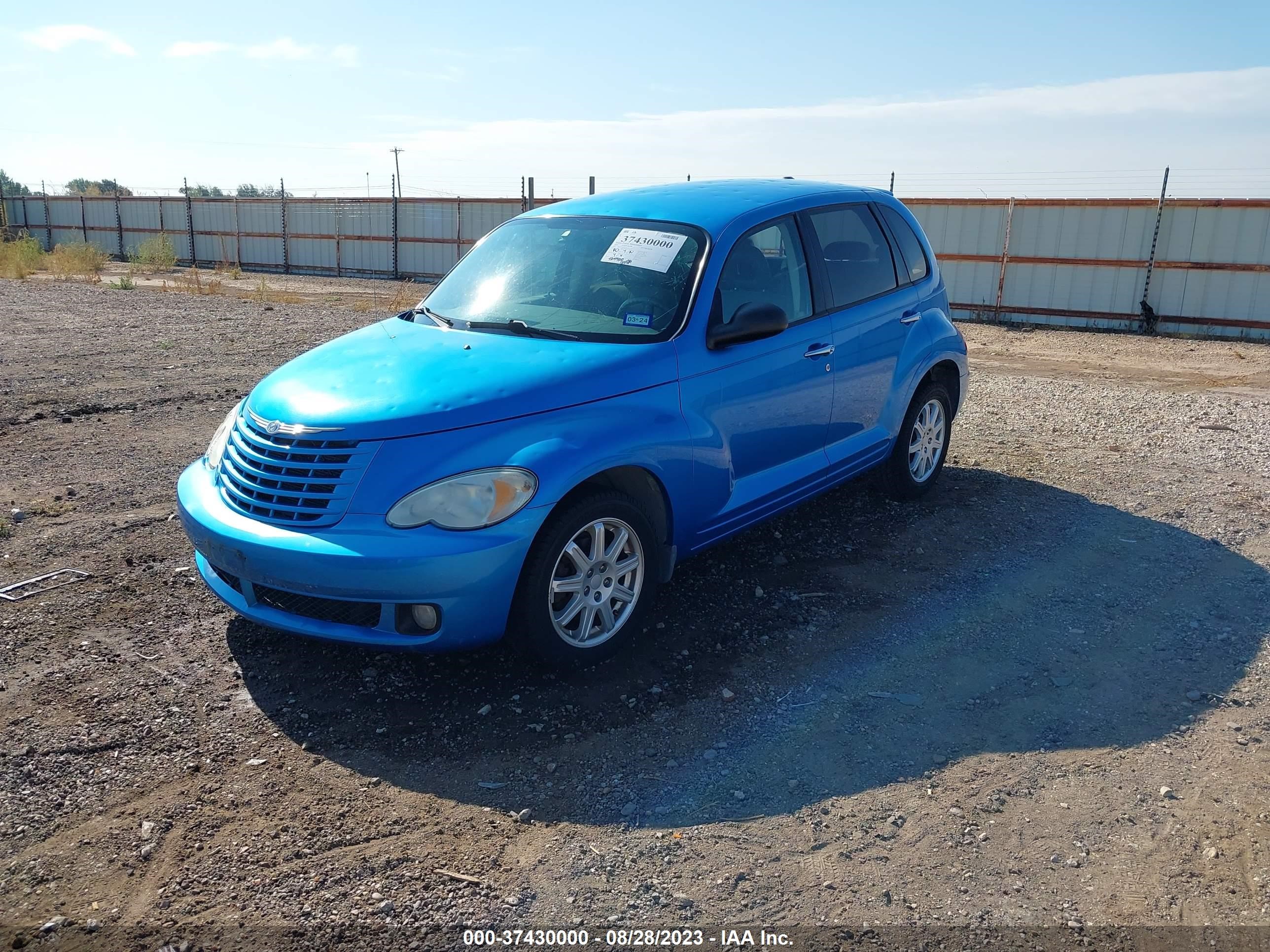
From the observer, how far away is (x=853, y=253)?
5559 mm

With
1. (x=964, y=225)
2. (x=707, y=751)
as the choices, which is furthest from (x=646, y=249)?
(x=964, y=225)

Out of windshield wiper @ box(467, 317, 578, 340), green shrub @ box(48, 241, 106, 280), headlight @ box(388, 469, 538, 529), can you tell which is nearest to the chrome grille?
headlight @ box(388, 469, 538, 529)

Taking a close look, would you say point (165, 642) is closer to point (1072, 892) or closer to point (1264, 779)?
point (1072, 892)

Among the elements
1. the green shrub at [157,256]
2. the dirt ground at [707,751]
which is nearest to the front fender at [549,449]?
the dirt ground at [707,751]

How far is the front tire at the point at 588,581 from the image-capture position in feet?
12.0

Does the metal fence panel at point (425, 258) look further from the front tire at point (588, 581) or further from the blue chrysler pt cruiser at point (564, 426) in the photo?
the front tire at point (588, 581)

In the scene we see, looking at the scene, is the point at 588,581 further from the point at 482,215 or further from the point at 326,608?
the point at 482,215

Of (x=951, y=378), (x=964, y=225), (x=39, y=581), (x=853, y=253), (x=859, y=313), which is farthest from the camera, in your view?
(x=964, y=225)

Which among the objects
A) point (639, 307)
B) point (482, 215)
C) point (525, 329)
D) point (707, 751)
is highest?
point (482, 215)

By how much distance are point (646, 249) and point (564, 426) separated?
129 centimetres

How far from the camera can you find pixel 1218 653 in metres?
4.28

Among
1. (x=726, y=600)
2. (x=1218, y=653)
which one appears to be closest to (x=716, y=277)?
(x=726, y=600)

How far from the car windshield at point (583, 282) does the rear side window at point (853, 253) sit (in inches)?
39.0

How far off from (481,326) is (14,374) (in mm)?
8069
